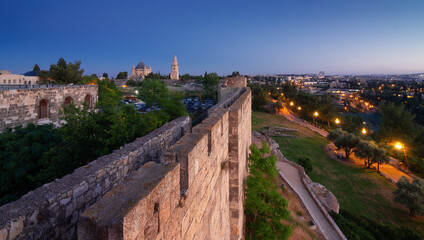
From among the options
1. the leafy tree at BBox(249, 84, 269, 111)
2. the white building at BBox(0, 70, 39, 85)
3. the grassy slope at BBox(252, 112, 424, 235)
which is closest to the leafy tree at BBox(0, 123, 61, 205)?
the grassy slope at BBox(252, 112, 424, 235)

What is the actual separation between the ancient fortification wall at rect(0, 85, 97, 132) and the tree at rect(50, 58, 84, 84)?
18002 millimetres

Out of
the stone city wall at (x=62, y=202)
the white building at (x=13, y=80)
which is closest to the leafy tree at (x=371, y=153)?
the stone city wall at (x=62, y=202)

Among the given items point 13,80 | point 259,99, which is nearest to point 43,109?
point 13,80

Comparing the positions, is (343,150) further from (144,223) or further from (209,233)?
(144,223)

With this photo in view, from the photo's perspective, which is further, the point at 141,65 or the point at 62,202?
the point at 141,65

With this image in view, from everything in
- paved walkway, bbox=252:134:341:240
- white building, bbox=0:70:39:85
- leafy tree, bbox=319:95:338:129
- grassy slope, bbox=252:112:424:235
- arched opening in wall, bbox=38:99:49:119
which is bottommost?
grassy slope, bbox=252:112:424:235

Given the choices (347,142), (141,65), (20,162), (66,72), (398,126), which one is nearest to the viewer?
(20,162)

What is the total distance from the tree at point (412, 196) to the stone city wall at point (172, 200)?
1921 centimetres

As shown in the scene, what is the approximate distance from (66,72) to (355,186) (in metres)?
36.0

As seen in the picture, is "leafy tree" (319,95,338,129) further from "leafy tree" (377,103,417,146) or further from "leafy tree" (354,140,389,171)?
"leafy tree" (354,140,389,171)

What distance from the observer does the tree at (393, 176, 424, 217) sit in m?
16.7

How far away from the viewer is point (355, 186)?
2067 cm

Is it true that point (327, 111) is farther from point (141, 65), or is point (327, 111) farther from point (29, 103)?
point (141, 65)

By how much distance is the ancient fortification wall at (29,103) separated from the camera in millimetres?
10145
